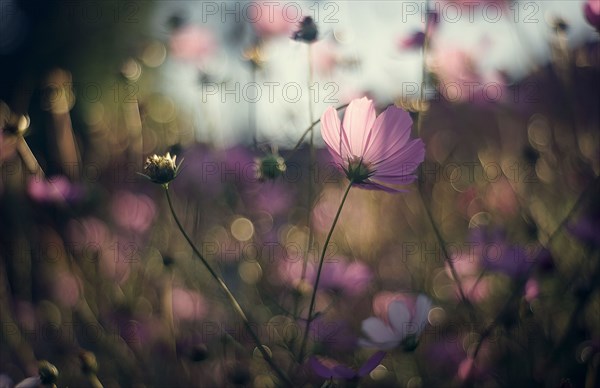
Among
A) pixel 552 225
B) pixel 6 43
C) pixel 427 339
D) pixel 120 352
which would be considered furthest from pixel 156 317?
pixel 6 43

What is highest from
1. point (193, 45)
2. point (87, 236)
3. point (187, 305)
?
point (193, 45)

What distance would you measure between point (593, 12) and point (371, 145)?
34cm

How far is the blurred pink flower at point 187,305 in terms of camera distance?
42.3 inches

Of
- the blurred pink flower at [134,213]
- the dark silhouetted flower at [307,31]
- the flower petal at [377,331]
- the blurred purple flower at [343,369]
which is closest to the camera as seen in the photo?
the blurred purple flower at [343,369]

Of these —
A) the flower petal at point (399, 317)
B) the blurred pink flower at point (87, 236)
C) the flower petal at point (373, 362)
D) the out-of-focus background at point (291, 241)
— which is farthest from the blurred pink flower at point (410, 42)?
the blurred pink flower at point (87, 236)

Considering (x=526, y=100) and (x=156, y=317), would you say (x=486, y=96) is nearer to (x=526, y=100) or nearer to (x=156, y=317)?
(x=526, y=100)

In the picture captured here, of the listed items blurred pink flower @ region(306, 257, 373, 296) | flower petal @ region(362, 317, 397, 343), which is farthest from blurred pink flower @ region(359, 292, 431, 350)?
blurred pink flower @ region(306, 257, 373, 296)

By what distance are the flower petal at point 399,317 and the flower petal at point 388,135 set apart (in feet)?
0.62

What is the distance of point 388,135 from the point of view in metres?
0.62

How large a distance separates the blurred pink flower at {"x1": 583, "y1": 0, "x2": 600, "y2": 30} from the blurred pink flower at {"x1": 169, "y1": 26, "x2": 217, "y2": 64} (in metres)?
0.77

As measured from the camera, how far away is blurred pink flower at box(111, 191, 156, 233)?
1250mm

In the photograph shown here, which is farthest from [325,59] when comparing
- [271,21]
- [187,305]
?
[187,305]

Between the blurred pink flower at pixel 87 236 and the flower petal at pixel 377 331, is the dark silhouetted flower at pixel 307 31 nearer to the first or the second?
the flower petal at pixel 377 331

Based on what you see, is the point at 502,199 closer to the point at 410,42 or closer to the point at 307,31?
the point at 410,42
